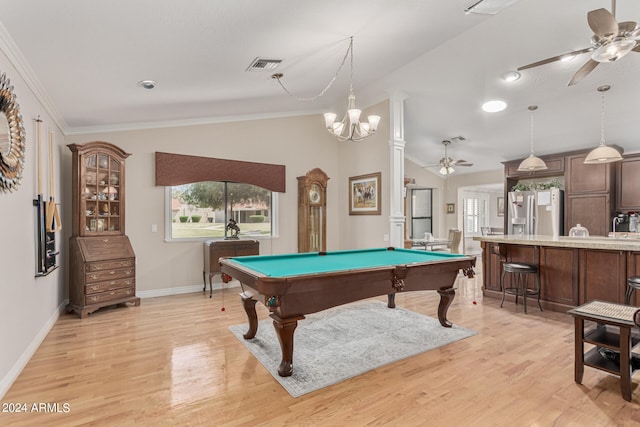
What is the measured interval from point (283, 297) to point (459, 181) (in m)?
8.49

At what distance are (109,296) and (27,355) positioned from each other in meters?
1.48

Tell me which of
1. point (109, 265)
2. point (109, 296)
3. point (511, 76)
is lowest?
point (109, 296)

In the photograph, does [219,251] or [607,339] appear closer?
[607,339]

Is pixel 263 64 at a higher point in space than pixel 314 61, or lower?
lower

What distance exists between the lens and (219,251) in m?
5.31

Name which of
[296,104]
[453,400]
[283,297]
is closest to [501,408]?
[453,400]

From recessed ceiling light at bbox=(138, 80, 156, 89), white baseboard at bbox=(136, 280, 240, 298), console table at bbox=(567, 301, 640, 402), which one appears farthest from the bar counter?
recessed ceiling light at bbox=(138, 80, 156, 89)

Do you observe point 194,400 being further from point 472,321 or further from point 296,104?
point 296,104

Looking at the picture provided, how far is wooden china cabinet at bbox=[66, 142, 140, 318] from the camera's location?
165 inches

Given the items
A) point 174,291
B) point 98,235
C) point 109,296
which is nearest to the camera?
point 109,296

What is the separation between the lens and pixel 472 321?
4.00 meters

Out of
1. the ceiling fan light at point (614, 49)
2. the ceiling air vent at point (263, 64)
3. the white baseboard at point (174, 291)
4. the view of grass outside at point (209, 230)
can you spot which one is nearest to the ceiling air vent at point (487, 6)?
the ceiling fan light at point (614, 49)

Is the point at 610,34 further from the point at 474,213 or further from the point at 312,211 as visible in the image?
the point at 474,213

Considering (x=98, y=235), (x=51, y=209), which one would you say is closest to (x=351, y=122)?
(x=51, y=209)
